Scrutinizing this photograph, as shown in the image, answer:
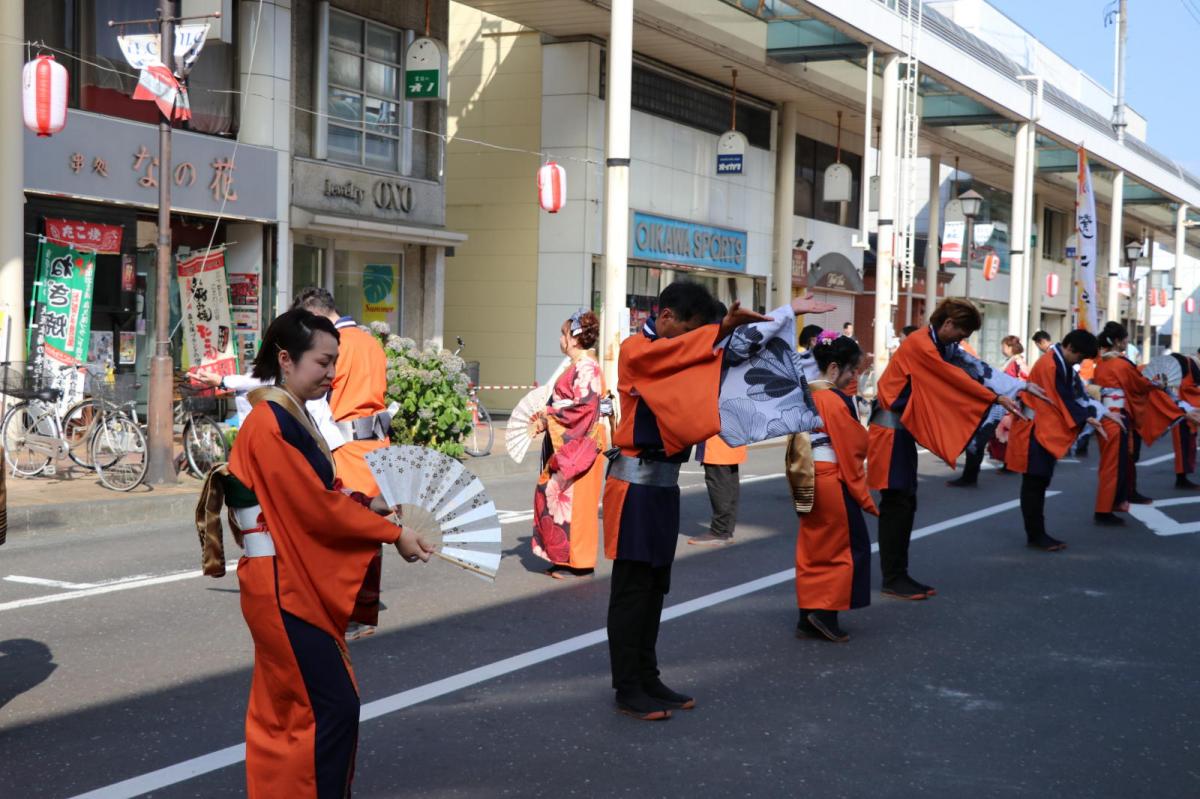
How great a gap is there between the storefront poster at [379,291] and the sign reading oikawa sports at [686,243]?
5.18 meters

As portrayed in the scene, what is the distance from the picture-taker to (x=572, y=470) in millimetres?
8133

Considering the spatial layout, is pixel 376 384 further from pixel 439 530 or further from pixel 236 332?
pixel 236 332

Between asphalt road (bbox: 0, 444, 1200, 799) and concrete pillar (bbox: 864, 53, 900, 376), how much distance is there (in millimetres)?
14731

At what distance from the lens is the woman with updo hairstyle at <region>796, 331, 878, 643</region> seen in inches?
257

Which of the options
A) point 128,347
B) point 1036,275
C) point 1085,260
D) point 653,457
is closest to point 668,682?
point 653,457

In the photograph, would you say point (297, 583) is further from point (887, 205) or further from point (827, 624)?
point (887, 205)

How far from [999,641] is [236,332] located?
11715mm

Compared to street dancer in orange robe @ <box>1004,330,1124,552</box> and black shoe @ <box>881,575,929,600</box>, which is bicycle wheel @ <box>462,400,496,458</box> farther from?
black shoe @ <box>881,575,929,600</box>

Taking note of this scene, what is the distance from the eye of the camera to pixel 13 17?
12383 mm

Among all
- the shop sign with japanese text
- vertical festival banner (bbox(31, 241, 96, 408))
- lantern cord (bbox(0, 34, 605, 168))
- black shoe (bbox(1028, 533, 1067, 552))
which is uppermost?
lantern cord (bbox(0, 34, 605, 168))

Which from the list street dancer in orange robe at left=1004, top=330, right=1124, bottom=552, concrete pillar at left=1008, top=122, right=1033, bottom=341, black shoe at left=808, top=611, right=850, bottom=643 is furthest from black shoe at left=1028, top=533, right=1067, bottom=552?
concrete pillar at left=1008, top=122, right=1033, bottom=341

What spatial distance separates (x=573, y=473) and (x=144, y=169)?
8.45 meters

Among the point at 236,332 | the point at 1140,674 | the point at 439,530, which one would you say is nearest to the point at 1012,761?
the point at 1140,674

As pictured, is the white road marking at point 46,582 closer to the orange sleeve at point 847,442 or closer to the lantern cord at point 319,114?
the orange sleeve at point 847,442
